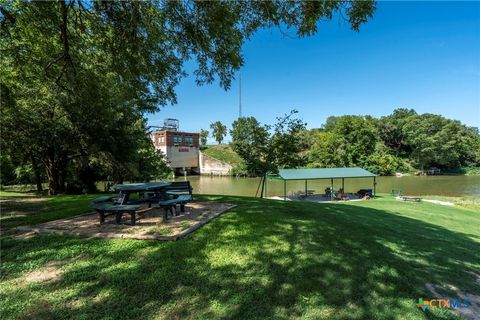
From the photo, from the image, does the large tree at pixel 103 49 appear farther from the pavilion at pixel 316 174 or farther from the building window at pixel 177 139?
the building window at pixel 177 139

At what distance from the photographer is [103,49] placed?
6465mm

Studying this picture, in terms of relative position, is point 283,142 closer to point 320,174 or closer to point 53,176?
point 320,174

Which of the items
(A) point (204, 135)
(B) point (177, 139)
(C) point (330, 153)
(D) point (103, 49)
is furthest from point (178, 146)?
(D) point (103, 49)

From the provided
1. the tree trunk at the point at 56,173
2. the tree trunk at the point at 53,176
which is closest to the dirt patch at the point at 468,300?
the tree trunk at the point at 56,173

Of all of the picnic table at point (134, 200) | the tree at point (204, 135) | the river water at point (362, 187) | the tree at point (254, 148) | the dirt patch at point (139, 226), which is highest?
the tree at point (204, 135)

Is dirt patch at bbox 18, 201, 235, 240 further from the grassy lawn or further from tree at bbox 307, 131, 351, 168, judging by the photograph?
tree at bbox 307, 131, 351, 168

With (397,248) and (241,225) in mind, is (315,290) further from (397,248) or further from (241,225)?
(397,248)

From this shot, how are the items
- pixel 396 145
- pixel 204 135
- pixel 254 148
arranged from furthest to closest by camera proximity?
pixel 204 135
pixel 396 145
pixel 254 148

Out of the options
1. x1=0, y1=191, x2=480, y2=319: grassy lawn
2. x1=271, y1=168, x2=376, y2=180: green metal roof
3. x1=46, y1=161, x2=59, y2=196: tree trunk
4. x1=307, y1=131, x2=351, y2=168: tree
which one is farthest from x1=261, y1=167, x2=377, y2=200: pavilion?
x1=307, y1=131, x2=351, y2=168: tree

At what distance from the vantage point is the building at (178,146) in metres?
45.5

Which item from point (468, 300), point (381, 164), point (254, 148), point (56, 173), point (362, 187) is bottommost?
point (362, 187)

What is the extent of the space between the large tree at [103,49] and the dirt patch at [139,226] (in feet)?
10.6

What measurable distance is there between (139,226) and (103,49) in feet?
15.3

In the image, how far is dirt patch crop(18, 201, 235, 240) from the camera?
418cm
